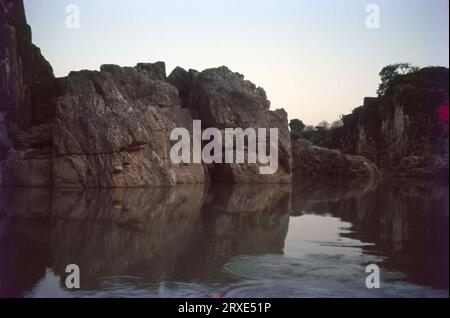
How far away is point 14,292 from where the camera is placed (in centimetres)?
841

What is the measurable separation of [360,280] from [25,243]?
7.88 meters

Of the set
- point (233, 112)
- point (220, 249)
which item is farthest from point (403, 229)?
point (233, 112)

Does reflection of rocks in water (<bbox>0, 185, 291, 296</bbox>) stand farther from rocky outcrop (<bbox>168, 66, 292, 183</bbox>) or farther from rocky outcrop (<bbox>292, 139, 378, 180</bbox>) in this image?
rocky outcrop (<bbox>292, 139, 378, 180</bbox>)

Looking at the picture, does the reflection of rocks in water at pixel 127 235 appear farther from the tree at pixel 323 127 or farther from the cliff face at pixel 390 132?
the tree at pixel 323 127

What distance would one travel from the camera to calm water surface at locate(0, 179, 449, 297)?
28.3ft

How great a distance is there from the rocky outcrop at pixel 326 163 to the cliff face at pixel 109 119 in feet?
48.5

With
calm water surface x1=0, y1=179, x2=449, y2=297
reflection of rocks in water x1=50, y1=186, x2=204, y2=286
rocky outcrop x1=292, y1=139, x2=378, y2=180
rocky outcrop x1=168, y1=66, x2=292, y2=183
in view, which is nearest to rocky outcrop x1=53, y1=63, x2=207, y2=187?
rocky outcrop x1=168, y1=66, x2=292, y2=183

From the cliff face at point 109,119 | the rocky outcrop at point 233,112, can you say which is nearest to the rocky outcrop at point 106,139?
the cliff face at point 109,119

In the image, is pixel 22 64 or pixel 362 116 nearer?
pixel 22 64

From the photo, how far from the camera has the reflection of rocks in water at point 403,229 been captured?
9.10m

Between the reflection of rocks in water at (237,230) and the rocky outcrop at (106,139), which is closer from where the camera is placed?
the reflection of rocks in water at (237,230)

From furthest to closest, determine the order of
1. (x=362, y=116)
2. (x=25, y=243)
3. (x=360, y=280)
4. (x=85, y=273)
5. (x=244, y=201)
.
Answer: (x=362, y=116), (x=244, y=201), (x=25, y=243), (x=85, y=273), (x=360, y=280)
